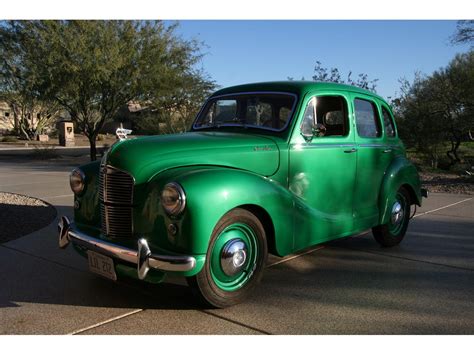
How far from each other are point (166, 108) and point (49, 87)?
5.68 metres

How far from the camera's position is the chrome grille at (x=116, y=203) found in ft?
11.4

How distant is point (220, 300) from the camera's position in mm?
3430

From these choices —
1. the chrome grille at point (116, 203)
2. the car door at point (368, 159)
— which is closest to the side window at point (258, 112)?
the car door at point (368, 159)

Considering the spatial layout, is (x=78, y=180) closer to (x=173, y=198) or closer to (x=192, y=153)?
(x=192, y=153)

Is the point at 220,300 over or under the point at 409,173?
under

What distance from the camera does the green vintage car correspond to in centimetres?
322

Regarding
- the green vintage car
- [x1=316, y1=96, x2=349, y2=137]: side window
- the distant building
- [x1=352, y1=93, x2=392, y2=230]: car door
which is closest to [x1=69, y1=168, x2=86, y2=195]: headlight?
the green vintage car

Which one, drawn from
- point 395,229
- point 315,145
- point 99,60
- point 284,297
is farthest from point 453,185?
point 99,60

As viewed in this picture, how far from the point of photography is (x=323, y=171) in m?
4.37

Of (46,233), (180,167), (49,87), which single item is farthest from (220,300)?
(49,87)

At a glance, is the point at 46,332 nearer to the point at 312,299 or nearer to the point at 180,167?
the point at 180,167

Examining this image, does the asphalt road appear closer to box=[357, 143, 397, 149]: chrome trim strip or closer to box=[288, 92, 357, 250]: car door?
box=[288, 92, 357, 250]: car door

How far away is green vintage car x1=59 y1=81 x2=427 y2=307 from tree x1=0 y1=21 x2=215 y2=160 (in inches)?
521

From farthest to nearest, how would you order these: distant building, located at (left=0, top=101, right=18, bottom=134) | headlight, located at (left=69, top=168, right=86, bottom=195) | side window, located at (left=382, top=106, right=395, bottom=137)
Result: 1. distant building, located at (left=0, top=101, right=18, bottom=134)
2. side window, located at (left=382, top=106, right=395, bottom=137)
3. headlight, located at (left=69, top=168, right=86, bottom=195)
